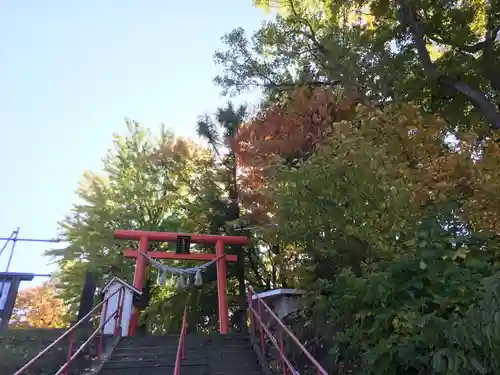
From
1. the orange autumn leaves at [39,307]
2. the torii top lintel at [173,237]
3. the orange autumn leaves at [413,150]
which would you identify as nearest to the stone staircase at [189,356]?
the orange autumn leaves at [413,150]

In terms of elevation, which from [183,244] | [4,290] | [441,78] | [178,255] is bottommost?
[4,290]

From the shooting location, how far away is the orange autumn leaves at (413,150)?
6520mm

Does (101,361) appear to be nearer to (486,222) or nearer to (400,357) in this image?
(400,357)

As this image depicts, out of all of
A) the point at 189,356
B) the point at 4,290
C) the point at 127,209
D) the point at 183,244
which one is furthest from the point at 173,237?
the point at 189,356

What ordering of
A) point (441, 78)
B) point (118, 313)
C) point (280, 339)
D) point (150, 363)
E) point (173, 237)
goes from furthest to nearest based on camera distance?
point (173, 237) → point (118, 313) → point (441, 78) → point (150, 363) → point (280, 339)

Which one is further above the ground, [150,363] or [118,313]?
[118,313]

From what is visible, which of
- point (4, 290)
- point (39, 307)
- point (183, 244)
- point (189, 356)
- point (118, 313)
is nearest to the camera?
point (189, 356)

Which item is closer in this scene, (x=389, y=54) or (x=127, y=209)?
(x=389, y=54)

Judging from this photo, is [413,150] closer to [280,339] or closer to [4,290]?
[280,339]

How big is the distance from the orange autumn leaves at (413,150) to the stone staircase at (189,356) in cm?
306

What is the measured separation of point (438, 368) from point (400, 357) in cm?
108

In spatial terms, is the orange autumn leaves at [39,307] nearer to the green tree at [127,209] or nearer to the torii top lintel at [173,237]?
the green tree at [127,209]

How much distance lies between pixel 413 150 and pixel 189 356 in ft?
18.4

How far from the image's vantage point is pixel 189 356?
788 cm
